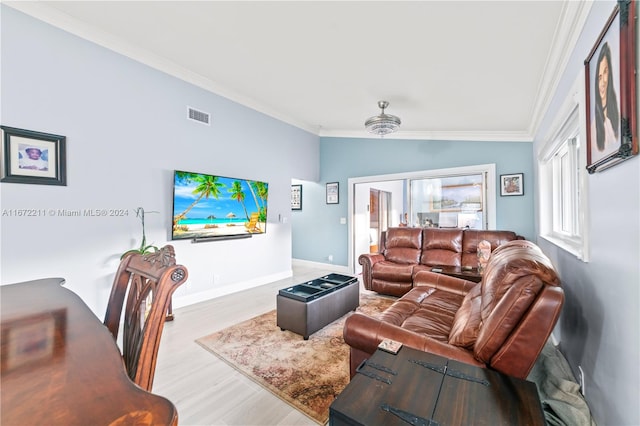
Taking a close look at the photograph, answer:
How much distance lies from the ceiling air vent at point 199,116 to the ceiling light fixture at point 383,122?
219cm

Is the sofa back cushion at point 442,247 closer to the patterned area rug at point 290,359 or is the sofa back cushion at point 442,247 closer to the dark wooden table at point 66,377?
the patterned area rug at point 290,359

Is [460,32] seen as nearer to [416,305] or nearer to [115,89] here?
[416,305]

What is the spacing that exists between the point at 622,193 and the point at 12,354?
2.22 metres

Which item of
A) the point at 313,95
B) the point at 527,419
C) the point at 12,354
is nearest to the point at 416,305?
the point at 527,419

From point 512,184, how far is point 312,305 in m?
3.78

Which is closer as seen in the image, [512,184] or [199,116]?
[199,116]

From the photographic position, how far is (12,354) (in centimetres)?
78

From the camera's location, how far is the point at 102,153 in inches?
116

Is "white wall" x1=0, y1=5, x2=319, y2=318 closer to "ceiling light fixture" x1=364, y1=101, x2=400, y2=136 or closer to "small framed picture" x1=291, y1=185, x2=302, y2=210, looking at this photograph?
"ceiling light fixture" x1=364, y1=101, x2=400, y2=136

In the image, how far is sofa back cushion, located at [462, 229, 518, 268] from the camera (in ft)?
13.0

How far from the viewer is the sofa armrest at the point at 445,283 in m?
2.67

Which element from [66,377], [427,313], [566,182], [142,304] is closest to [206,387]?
[142,304]

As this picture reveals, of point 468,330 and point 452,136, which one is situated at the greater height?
point 452,136

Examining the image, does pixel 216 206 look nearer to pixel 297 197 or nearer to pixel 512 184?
pixel 297 197
